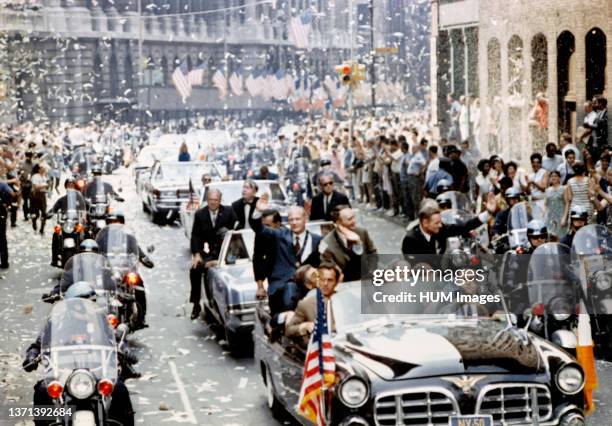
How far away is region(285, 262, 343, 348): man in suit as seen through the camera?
418 inches

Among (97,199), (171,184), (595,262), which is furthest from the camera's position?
(171,184)

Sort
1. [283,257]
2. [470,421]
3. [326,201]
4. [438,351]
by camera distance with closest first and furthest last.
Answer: [470,421] < [438,351] < [283,257] < [326,201]

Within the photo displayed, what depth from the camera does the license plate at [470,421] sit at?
909cm

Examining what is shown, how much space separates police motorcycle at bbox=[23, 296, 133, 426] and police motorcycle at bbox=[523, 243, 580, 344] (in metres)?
3.95

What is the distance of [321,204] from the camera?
17906 millimetres

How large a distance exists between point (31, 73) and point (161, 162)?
3411 centimetres

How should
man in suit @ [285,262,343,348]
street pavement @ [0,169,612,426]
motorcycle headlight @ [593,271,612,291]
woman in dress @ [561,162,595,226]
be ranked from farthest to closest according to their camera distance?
woman in dress @ [561,162,595,226]
motorcycle headlight @ [593,271,612,291]
street pavement @ [0,169,612,426]
man in suit @ [285,262,343,348]

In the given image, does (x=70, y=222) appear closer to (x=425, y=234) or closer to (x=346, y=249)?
(x=346, y=249)

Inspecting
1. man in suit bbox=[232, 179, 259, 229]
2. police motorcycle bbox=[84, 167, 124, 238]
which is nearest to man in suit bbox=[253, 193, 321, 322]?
man in suit bbox=[232, 179, 259, 229]

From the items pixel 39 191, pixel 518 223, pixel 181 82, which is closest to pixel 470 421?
pixel 518 223

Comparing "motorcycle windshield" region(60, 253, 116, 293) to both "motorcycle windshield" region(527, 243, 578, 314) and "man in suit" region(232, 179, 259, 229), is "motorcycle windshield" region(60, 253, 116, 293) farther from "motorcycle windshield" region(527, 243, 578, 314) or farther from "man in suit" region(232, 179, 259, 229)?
"man in suit" region(232, 179, 259, 229)

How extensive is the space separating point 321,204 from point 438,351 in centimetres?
846

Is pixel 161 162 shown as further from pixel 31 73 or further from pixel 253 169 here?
pixel 31 73

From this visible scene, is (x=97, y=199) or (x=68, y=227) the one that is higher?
(x=97, y=199)
